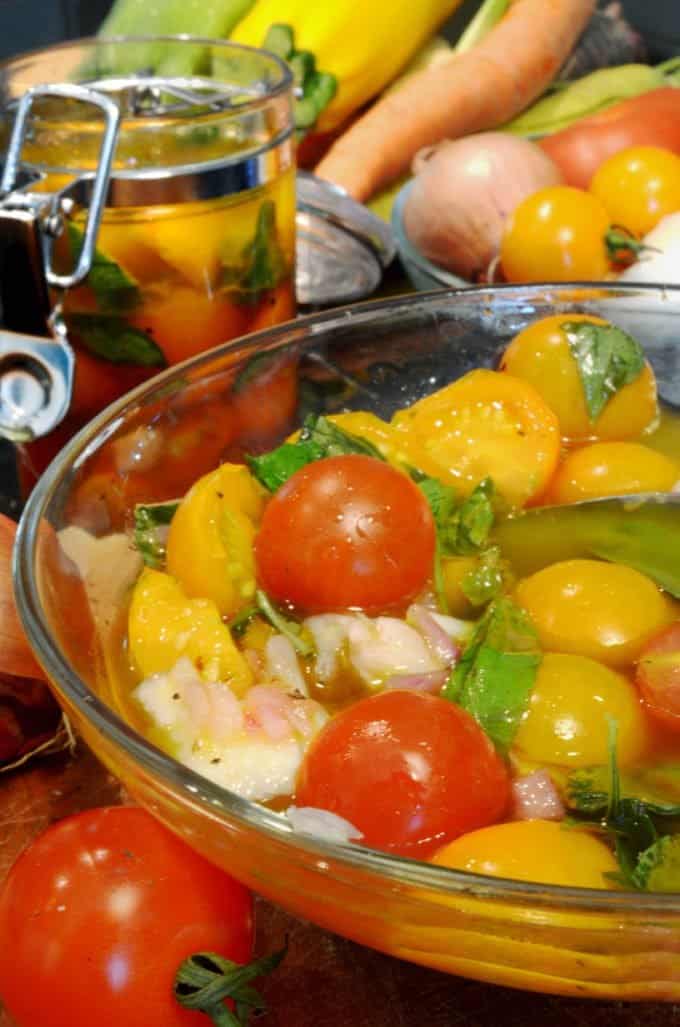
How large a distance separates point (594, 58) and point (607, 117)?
2.05 ft

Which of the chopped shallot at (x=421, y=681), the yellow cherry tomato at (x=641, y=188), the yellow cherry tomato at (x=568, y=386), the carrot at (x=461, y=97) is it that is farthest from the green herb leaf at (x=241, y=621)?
the carrot at (x=461, y=97)

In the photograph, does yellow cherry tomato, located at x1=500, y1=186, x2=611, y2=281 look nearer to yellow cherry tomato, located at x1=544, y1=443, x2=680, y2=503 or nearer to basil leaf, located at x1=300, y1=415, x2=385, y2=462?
yellow cherry tomato, located at x1=544, y1=443, x2=680, y2=503

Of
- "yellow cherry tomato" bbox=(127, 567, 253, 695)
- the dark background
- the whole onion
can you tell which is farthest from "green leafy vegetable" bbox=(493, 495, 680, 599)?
the dark background

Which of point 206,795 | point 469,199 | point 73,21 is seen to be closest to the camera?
point 206,795

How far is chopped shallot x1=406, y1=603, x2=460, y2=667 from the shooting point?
0.78 meters

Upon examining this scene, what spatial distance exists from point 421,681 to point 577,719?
0.34 feet

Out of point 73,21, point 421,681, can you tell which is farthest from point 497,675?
point 73,21

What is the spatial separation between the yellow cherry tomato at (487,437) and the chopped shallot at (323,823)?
1.24 feet

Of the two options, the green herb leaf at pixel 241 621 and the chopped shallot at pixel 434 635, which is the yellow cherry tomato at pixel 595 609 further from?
the green herb leaf at pixel 241 621

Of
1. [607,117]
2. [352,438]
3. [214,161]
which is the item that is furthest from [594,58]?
[352,438]

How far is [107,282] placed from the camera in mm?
1079

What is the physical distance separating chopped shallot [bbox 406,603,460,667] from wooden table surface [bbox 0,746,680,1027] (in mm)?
190

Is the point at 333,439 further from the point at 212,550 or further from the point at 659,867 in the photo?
the point at 659,867

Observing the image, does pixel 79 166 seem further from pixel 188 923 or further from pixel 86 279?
pixel 188 923
